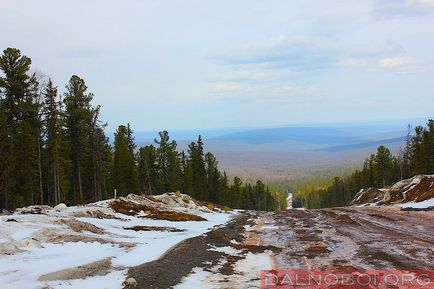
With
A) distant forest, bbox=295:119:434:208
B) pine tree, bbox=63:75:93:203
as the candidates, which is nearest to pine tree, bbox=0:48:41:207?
pine tree, bbox=63:75:93:203

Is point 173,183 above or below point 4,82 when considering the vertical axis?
below

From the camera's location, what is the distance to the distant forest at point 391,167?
257 ft

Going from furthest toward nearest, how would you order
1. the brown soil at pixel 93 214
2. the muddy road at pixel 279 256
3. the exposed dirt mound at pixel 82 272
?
the brown soil at pixel 93 214, the muddy road at pixel 279 256, the exposed dirt mound at pixel 82 272

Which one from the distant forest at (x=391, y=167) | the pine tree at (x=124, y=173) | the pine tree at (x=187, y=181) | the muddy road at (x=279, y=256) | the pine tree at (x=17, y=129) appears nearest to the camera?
the muddy road at (x=279, y=256)

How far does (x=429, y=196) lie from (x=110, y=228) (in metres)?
35.7

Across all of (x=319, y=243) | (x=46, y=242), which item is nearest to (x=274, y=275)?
(x=319, y=243)

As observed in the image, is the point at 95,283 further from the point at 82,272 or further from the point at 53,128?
the point at 53,128

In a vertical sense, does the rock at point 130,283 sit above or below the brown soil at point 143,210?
above

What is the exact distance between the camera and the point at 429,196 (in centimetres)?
4306

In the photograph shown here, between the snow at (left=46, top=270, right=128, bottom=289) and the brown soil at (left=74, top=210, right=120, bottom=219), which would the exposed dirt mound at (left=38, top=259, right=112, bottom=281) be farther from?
the brown soil at (left=74, top=210, right=120, bottom=219)

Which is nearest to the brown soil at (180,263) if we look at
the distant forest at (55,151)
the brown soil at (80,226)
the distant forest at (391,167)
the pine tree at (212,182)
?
the brown soil at (80,226)

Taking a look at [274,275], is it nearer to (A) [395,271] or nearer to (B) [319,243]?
(A) [395,271]

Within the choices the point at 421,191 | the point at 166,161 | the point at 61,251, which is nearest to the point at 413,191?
the point at 421,191

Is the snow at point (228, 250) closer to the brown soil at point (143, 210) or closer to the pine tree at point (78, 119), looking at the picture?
the brown soil at point (143, 210)
